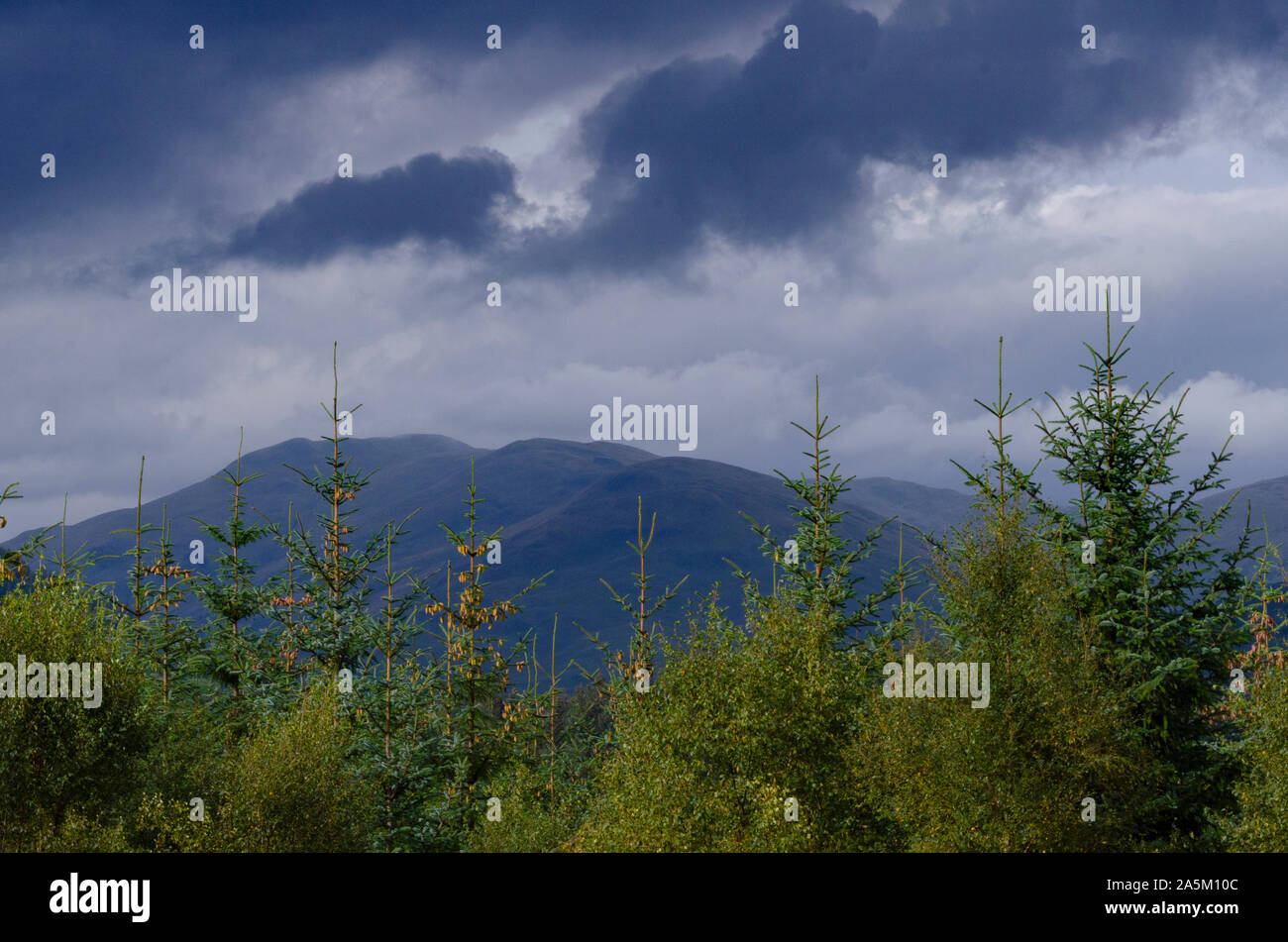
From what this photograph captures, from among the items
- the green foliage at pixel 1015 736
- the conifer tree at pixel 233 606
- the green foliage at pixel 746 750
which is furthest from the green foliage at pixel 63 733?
the green foliage at pixel 1015 736

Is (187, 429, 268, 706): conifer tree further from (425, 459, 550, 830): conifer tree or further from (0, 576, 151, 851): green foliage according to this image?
(425, 459, 550, 830): conifer tree

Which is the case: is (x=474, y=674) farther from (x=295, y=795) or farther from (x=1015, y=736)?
(x=1015, y=736)

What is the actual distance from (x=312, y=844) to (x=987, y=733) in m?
22.3

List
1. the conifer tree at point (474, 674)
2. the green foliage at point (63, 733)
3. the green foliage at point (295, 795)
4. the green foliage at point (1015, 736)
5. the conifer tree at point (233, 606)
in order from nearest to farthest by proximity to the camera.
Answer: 1. the green foliage at point (1015, 736)
2. the green foliage at point (295, 795)
3. the green foliage at point (63, 733)
4. the conifer tree at point (474, 674)
5. the conifer tree at point (233, 606)

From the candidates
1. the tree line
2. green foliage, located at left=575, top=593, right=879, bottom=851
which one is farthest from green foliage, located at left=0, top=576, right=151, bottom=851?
green foliage, located at left=575, top=593, right=879, bottom=851

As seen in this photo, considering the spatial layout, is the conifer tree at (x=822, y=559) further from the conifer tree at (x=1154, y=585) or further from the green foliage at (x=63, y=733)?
the green foliage at (x=63, y=733)

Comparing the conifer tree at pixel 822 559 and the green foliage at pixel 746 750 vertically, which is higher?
the conifer tree at pixel 822 559

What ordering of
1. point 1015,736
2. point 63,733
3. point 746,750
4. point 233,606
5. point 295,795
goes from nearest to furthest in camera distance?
point 1015,736, point 295,795, point 746,750, point 63,733, point 233,606

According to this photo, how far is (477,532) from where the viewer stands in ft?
136

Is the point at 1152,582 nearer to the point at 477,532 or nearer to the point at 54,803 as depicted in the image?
the point at 477,532

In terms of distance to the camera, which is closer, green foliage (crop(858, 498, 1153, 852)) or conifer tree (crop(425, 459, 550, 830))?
green foliage (crop(858, 498, 1153, 852))

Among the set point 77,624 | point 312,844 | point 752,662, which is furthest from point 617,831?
point 77,624

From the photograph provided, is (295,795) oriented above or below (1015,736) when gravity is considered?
below

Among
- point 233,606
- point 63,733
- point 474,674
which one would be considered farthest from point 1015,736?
point 63,733
